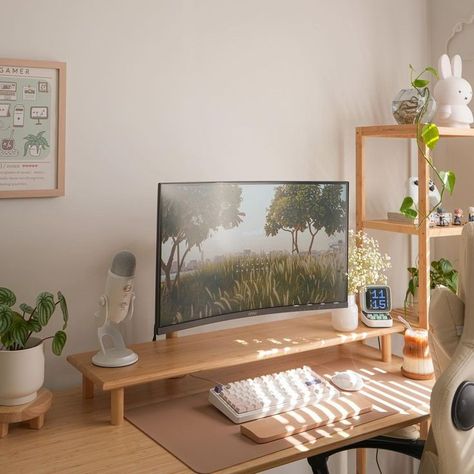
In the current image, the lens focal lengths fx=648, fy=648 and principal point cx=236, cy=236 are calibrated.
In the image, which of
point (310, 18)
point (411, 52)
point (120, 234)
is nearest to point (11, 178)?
point (120, 234)

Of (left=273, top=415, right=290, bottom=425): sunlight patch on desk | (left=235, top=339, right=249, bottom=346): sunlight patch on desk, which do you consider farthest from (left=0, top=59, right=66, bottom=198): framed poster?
(left=273, top=415, right=290, bottom=425): sunlight patch on desk

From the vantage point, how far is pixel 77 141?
1.97 m

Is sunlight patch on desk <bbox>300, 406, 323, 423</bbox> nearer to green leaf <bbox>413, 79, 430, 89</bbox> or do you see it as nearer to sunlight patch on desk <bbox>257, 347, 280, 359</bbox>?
sunlight patch on desk <bbox>257, 347, 280, 359</bbox>

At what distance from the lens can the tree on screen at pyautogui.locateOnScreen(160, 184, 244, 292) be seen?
183 centimetres

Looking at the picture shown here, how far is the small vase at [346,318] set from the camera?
2150 mm

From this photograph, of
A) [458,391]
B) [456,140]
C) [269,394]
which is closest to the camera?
[458,391]

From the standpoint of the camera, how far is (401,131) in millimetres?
2324

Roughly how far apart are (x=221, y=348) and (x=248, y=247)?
32cm

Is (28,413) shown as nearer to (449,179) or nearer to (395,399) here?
(395,399)

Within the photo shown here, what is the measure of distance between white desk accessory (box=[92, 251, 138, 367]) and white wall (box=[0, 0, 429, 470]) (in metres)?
0.22

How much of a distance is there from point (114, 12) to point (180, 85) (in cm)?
31

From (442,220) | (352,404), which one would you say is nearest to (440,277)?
(442,220)

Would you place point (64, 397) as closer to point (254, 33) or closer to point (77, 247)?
point (77, 247)

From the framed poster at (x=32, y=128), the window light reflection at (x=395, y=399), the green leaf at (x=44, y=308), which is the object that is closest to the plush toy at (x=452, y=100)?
the window light reflection at (x=395, y=399)
